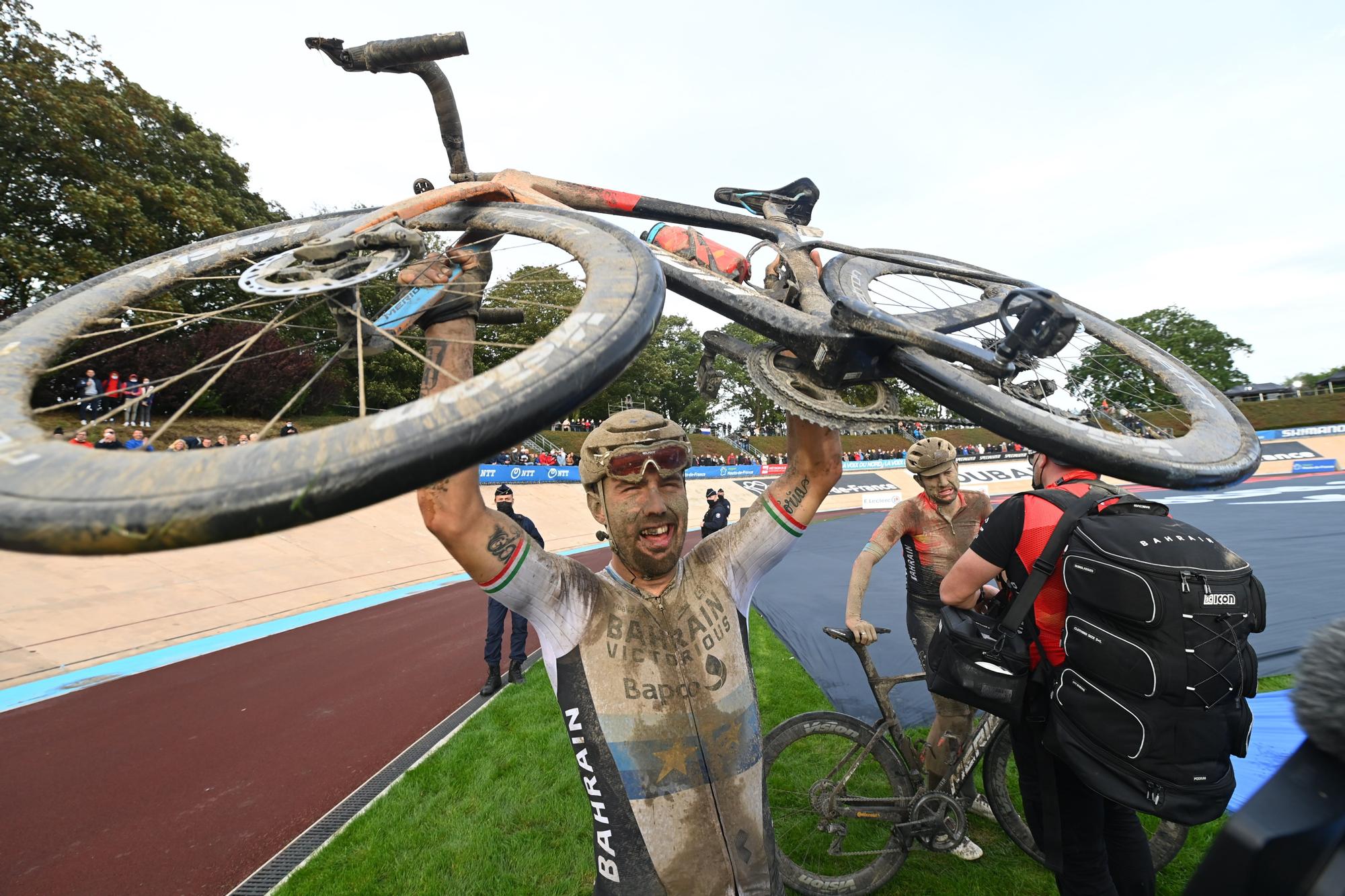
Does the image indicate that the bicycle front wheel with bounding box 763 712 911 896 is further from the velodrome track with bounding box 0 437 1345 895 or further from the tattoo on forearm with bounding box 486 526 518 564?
the velodrome track with bounding box 0 437 1345 895

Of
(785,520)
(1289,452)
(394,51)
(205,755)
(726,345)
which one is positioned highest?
(394,51)

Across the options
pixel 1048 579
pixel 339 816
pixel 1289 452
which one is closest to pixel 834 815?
pixel 1048 579

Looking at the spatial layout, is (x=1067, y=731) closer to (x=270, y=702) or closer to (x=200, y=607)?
(x=270, y=702)

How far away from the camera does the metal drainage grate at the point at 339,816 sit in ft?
11.7

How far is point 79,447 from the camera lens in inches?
41.8

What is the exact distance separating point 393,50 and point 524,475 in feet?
79.9

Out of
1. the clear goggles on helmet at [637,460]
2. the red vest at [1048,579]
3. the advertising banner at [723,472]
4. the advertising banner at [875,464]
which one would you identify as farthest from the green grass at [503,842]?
the advertising banner at [875,464]

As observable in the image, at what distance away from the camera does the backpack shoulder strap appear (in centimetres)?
221

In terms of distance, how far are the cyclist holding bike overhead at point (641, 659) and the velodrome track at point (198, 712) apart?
3.36 metres

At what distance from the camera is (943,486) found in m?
4.17

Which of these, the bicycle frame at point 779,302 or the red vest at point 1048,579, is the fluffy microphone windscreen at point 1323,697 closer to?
the bicycle frame at point 779,302

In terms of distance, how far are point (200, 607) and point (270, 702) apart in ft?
17.0

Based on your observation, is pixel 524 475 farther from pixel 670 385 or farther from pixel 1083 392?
pixel 1083 392

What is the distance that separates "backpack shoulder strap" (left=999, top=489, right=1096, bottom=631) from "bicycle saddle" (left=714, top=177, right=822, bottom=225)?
174 cm
